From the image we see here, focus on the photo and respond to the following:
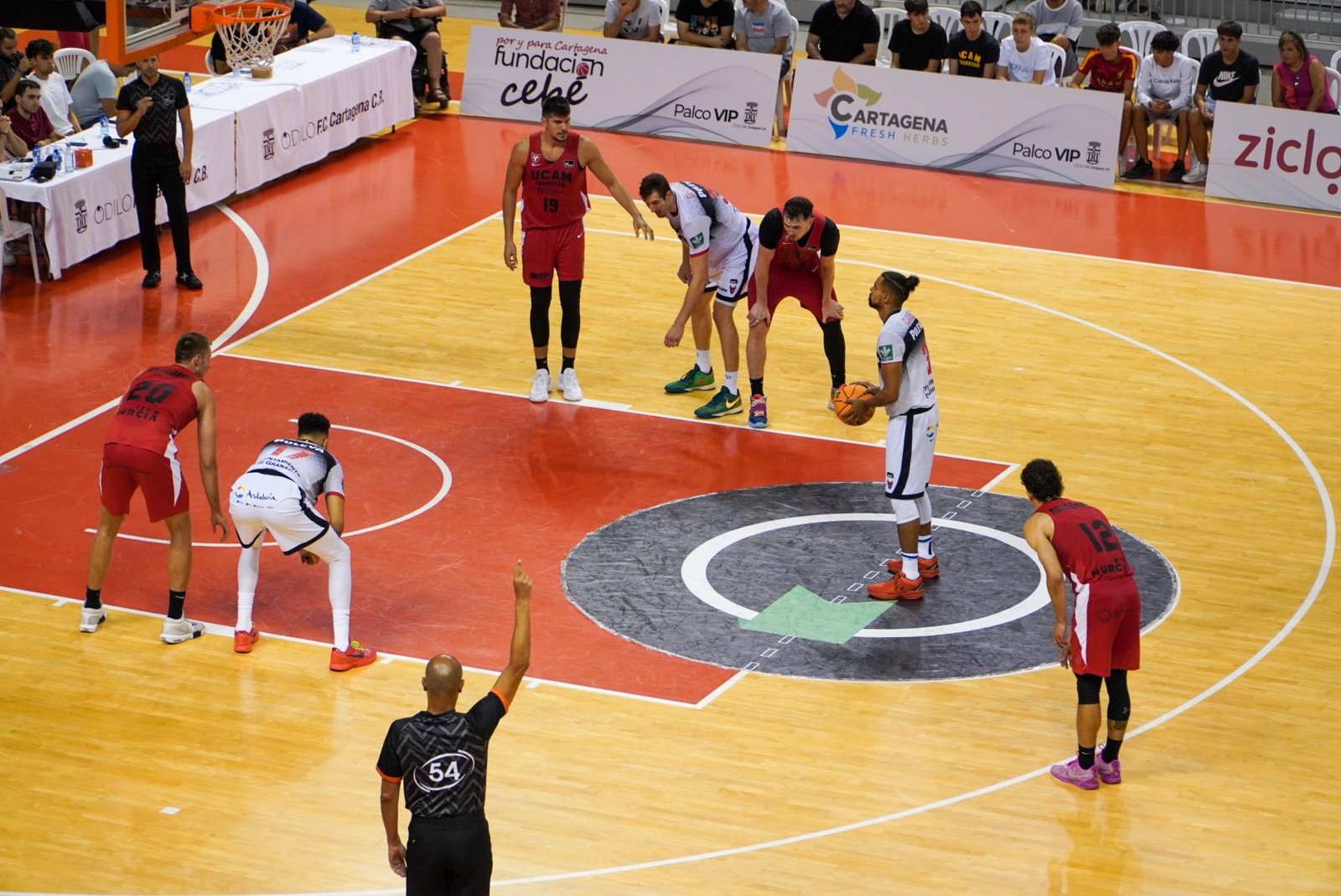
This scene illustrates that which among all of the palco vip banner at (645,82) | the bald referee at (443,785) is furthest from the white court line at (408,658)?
the palco vip banner at (645,82)

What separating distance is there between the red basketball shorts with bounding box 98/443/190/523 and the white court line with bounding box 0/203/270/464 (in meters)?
2.77

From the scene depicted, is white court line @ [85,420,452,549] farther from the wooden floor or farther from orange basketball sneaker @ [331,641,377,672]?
orange basketball sneaker @ [331,641,377,672]

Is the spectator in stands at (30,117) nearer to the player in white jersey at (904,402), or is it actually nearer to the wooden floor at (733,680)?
the wooden floor at (733,680)

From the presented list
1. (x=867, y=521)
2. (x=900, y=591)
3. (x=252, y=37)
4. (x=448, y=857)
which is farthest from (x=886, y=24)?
(x=448, y=857)

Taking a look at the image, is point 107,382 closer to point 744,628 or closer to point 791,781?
point 744,628

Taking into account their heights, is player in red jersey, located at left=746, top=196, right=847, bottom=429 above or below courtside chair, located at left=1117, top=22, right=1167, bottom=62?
below

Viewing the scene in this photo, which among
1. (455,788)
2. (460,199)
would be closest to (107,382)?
(460,199)

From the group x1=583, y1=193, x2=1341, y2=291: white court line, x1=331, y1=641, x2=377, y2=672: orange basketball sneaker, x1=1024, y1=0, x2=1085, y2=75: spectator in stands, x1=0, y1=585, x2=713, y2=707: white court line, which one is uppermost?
x1=1024, y1=0, x2=1085, y2=75: spectator in stands

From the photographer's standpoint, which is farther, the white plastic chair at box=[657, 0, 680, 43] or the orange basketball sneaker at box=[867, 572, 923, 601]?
the white plastic chair at box=[657, 0, 680, 43]

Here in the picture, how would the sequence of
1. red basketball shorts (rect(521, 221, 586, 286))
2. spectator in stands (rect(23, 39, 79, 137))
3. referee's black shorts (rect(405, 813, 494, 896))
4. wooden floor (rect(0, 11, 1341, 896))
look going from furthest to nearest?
1. spectator in stands (rect(23, 39, 79, 137))
2. red basketball shorts (rect(521, 221, 586, 286))
3. wooden floor (rect(0, 11, 1341, 896))
4. referee's black shorts (rect(405, 813, 494, 896))

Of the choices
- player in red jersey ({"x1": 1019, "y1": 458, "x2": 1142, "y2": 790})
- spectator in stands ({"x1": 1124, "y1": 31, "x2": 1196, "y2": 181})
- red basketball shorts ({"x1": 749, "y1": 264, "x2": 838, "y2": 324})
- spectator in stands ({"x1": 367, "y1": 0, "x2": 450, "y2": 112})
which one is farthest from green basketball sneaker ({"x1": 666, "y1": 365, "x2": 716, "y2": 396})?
spectator in stands ({"x1": 367, "y1": 0, "x2": 450, "y2": 112})

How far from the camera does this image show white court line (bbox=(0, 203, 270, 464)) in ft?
44.0

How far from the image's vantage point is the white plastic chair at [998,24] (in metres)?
24.4

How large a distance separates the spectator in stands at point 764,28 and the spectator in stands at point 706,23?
0.42ft
